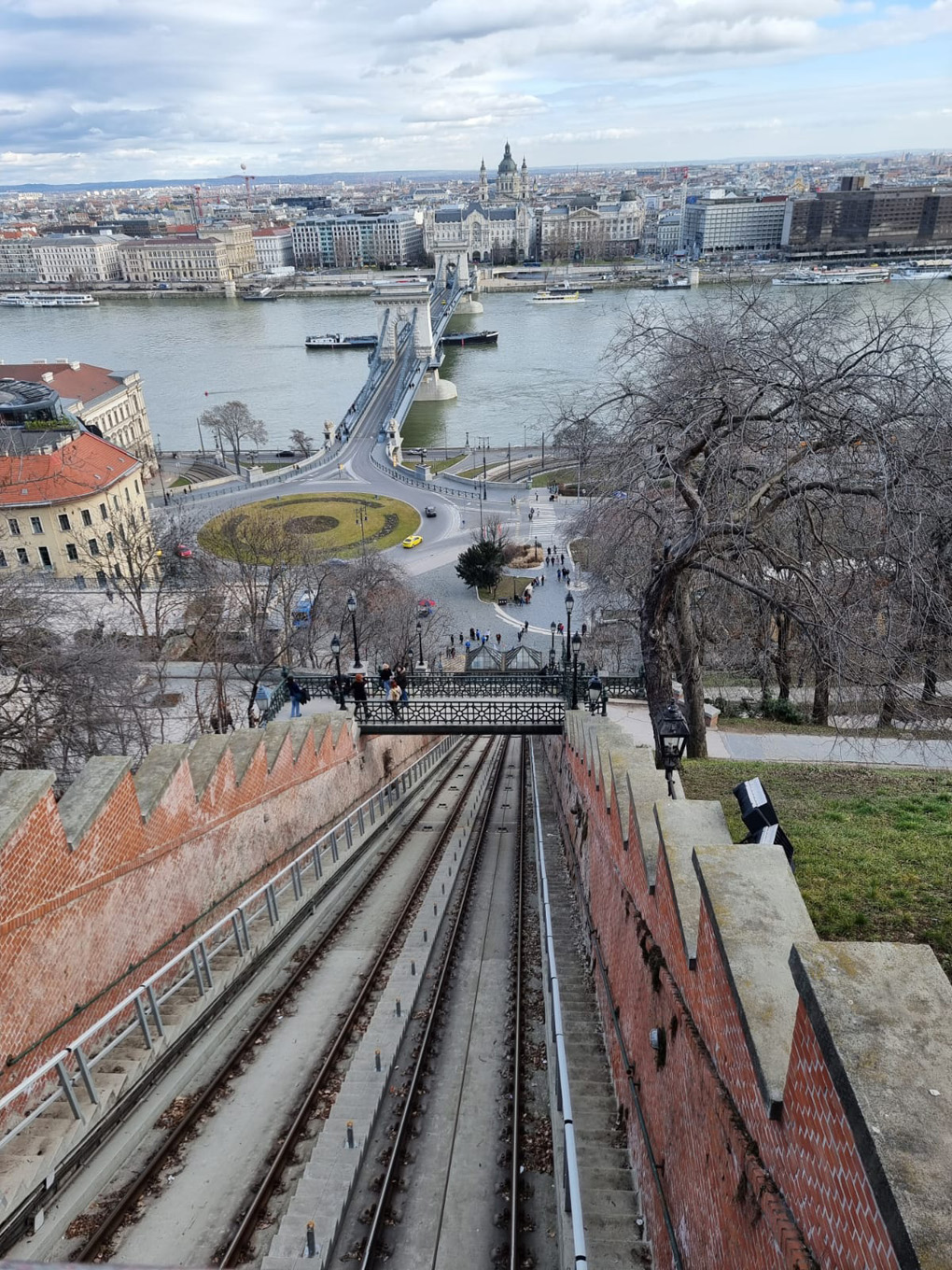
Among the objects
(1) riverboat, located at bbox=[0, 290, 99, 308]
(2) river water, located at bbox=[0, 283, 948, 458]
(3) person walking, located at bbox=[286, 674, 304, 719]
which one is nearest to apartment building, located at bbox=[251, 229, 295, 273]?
(2) river water, located at bbox=[0, 283, 948, 458]

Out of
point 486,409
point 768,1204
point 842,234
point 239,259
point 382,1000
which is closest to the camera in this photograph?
point 768,1204

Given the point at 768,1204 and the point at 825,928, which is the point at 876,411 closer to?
the point at 825,928

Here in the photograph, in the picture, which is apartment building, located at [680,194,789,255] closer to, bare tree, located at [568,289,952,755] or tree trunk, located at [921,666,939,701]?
tree trunk, located at [921,666,939,701]

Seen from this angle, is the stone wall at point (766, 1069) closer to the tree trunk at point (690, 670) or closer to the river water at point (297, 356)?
the tree trunk at point (690, 670)

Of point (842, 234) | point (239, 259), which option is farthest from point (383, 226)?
point (842, 234)

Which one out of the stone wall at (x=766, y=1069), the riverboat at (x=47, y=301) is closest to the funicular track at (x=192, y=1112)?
the stone wall at (x=766, y=1069)

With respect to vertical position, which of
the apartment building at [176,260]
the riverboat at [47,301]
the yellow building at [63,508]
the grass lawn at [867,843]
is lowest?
the yellow building at [63,508]
